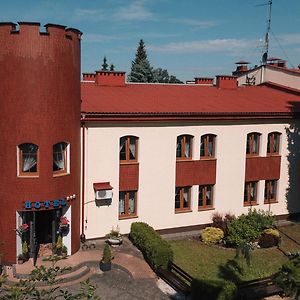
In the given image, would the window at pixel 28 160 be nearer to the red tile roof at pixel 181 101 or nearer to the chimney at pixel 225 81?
the red tile roof at pixel 181 101

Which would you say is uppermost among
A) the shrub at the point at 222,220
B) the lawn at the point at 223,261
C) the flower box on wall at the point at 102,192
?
the flower box on wall at the point at 102,192

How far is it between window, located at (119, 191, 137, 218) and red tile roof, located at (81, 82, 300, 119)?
4.22 m

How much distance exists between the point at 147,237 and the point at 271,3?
22369 mm

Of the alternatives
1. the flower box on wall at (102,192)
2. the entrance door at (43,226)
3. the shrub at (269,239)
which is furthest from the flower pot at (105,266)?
the shrub at (269,239)

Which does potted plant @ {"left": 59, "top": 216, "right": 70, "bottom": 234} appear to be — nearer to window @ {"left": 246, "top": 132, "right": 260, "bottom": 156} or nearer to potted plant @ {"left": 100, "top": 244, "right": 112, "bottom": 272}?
potted plant @ {"left": 100, "top": 244, "right": 112, "bottom": 272}

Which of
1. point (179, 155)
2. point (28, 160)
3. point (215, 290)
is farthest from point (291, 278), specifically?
point (179, 155)

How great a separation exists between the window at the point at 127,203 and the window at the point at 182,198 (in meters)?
2.60

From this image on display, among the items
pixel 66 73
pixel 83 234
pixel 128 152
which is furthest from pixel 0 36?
pixel 83 234

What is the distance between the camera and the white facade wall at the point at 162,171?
21.7 metres

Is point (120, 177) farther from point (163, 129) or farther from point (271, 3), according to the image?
point (271, 3)

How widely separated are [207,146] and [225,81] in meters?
8.62

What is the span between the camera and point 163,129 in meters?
23.1

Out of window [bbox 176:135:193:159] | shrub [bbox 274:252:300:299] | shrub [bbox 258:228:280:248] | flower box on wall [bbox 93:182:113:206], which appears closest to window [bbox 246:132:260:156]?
window [bbox 176:135:193:159]

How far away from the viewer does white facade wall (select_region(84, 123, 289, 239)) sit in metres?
21.7
